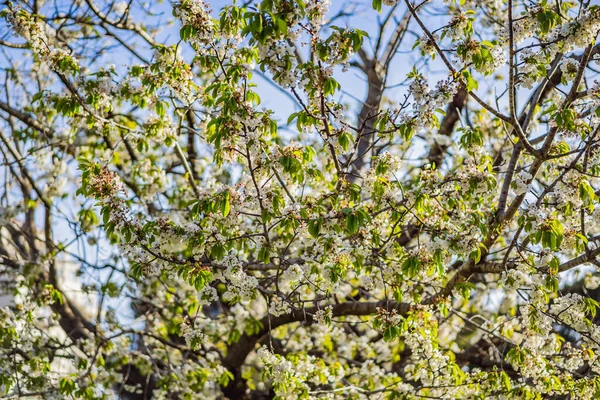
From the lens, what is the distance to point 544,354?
13.2ft

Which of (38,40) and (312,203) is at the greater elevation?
(38,40)

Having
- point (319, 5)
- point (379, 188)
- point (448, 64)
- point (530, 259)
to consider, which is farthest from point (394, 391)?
point (319, 5)

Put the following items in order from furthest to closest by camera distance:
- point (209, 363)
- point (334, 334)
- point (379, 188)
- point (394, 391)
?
point (334, 334)
point (209, 363)
point (394, 391)
point (379, 188)

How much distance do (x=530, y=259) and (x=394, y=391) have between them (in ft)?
4.62

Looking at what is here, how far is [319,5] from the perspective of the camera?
290 centimetres

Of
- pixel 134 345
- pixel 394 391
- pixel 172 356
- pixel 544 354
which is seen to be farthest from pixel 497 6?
pixel 134 345

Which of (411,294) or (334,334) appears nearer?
(411,294)

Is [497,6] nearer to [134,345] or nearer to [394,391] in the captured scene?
[394,391]

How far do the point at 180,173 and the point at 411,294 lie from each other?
2.92 metres

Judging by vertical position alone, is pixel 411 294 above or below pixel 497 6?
below

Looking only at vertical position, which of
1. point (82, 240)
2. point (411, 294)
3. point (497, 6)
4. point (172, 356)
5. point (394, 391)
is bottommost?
point (394, 391)

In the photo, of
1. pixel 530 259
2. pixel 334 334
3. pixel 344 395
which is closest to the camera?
pixel 530 259

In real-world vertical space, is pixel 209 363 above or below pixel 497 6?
below

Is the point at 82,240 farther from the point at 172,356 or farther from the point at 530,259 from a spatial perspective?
the point at 530,259
